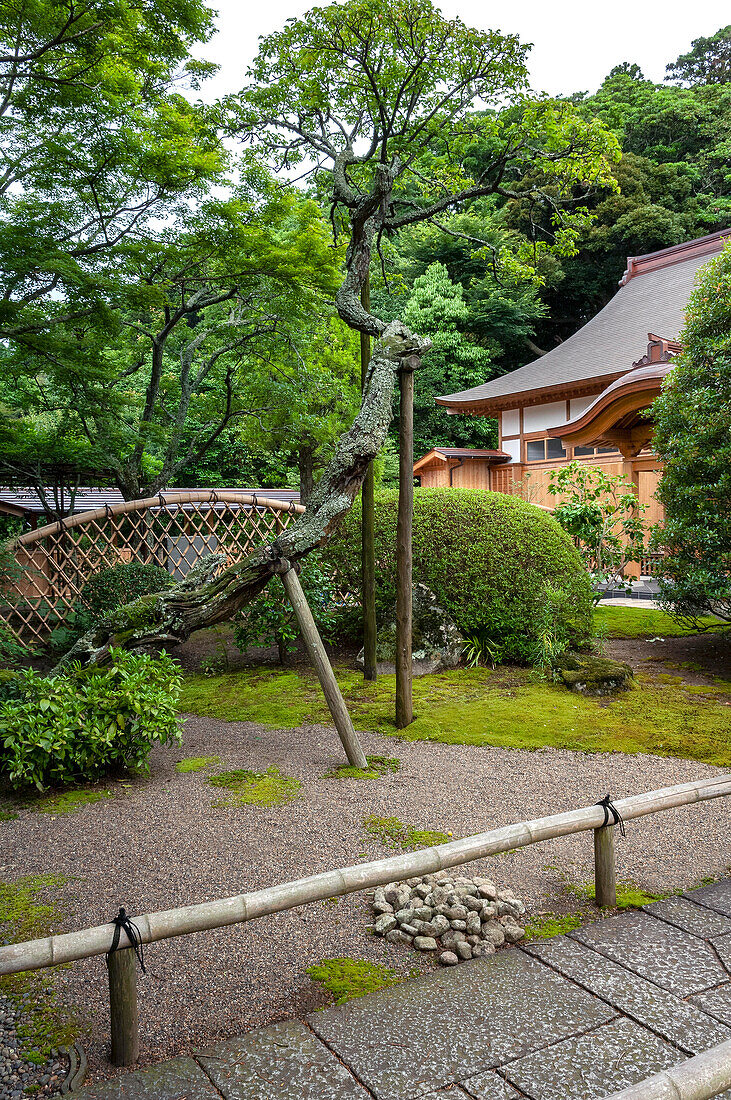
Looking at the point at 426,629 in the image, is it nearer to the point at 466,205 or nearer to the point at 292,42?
the point at 292,42

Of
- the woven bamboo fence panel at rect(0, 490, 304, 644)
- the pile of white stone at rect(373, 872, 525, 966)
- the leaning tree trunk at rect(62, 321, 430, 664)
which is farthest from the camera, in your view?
the woven bamboo fence panel at rect(0, 490, 304, 644)

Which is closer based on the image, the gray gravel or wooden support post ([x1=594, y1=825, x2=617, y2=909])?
the gray gravel

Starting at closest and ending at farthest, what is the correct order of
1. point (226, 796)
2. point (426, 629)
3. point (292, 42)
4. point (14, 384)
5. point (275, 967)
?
point (275, 967) < point (226, 796) < point (292, 42) < point (426, 629) < point (14, 384)

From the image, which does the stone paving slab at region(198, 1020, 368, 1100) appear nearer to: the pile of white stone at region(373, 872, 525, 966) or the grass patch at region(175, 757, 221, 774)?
the pile of white stone at region(373, 872, 525, 966)

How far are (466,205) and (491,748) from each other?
20.4m

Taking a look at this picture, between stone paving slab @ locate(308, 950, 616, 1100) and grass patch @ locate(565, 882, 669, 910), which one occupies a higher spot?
stone paving slab @ locate(308, 950, 616, 1100)

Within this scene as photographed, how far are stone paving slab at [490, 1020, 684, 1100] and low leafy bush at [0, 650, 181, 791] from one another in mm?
2919

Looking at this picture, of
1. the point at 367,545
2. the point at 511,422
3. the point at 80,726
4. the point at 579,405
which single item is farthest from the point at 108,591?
the point at 511,422

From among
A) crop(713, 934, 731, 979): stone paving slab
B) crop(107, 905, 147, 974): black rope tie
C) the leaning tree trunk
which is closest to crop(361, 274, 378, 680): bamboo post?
the leaning tree trunk

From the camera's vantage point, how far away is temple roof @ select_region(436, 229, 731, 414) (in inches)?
587

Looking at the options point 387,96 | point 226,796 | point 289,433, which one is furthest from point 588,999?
point 289,433

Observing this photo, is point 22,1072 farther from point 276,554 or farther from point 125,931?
point 276,554

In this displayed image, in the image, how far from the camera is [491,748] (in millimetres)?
4793

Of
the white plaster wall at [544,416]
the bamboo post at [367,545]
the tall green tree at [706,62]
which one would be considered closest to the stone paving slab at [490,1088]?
the bamboo post at [367,545]
